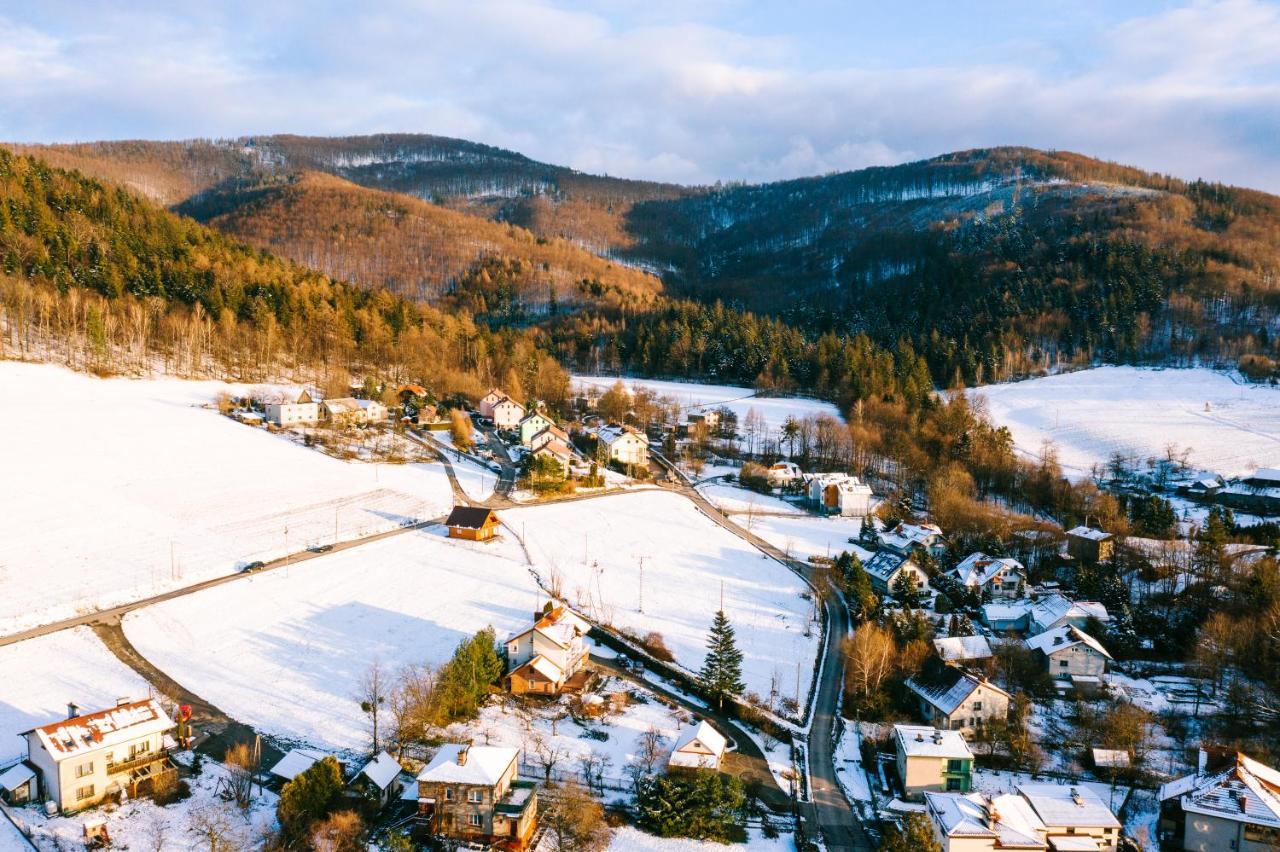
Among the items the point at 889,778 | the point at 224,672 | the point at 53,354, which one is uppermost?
the point at 53,354

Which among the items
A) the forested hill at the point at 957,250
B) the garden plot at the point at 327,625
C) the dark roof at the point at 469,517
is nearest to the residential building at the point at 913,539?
the garden plot at the point at 327,625

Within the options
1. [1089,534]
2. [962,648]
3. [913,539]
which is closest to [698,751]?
[962,648]

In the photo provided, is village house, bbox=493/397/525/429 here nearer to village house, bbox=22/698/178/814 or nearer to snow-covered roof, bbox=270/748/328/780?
snow-covered roof, bbox=270/748/328/780

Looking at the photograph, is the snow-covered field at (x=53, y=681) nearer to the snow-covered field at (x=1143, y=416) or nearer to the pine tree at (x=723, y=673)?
the pine tree at (x=723, y=673)

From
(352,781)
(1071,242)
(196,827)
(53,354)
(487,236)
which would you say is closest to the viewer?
(196,827)

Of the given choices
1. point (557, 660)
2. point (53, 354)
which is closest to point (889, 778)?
point (557, 660)

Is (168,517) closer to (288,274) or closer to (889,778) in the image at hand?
(889,778)

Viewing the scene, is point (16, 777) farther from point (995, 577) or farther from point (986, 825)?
point (995, 577)
